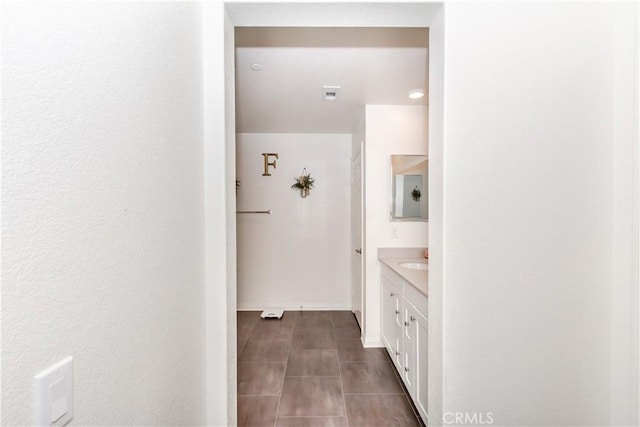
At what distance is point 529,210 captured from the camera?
1173mm

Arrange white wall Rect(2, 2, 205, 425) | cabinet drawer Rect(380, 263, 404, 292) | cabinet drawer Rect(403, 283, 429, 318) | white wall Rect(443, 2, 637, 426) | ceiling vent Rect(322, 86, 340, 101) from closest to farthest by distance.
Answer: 1. white wall Rect(2, 2, 205, 425)
2. white wall Rect(443, 2, 637, 426)
3. cabinet drawer Rect(403, 283, 429, 318)
4. cabinet drawer Rect(380, 263, 404, 292)
5. ceiling vent Rect(322, 86, 340, 101)

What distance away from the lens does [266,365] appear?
107 inches

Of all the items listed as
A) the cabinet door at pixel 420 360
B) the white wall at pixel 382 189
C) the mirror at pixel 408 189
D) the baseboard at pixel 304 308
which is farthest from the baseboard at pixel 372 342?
the mirror at pixel 408 189

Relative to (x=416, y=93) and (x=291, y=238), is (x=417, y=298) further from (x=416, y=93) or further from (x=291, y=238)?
(x=291, y=238)

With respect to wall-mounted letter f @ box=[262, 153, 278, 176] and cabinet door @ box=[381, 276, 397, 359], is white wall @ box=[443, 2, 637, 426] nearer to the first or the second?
cabinet door @ box=[381, 276, 397, 359]

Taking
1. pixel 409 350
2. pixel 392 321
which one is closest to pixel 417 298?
pixel 409 350

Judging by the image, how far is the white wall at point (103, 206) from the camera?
499 millimetres

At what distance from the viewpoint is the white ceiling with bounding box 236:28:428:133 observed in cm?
189

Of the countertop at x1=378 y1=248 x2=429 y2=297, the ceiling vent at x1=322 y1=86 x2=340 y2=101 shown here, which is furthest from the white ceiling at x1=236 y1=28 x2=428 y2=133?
the countertop at x1=378 y1=248 x2=429 y2=297

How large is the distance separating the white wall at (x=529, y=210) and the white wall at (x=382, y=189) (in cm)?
192

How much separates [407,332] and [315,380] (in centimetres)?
87

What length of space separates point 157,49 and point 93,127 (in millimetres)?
376

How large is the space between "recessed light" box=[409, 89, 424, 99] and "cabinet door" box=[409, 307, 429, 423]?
1.83 metres

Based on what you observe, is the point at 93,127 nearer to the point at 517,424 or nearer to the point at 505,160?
the point at 505,160
